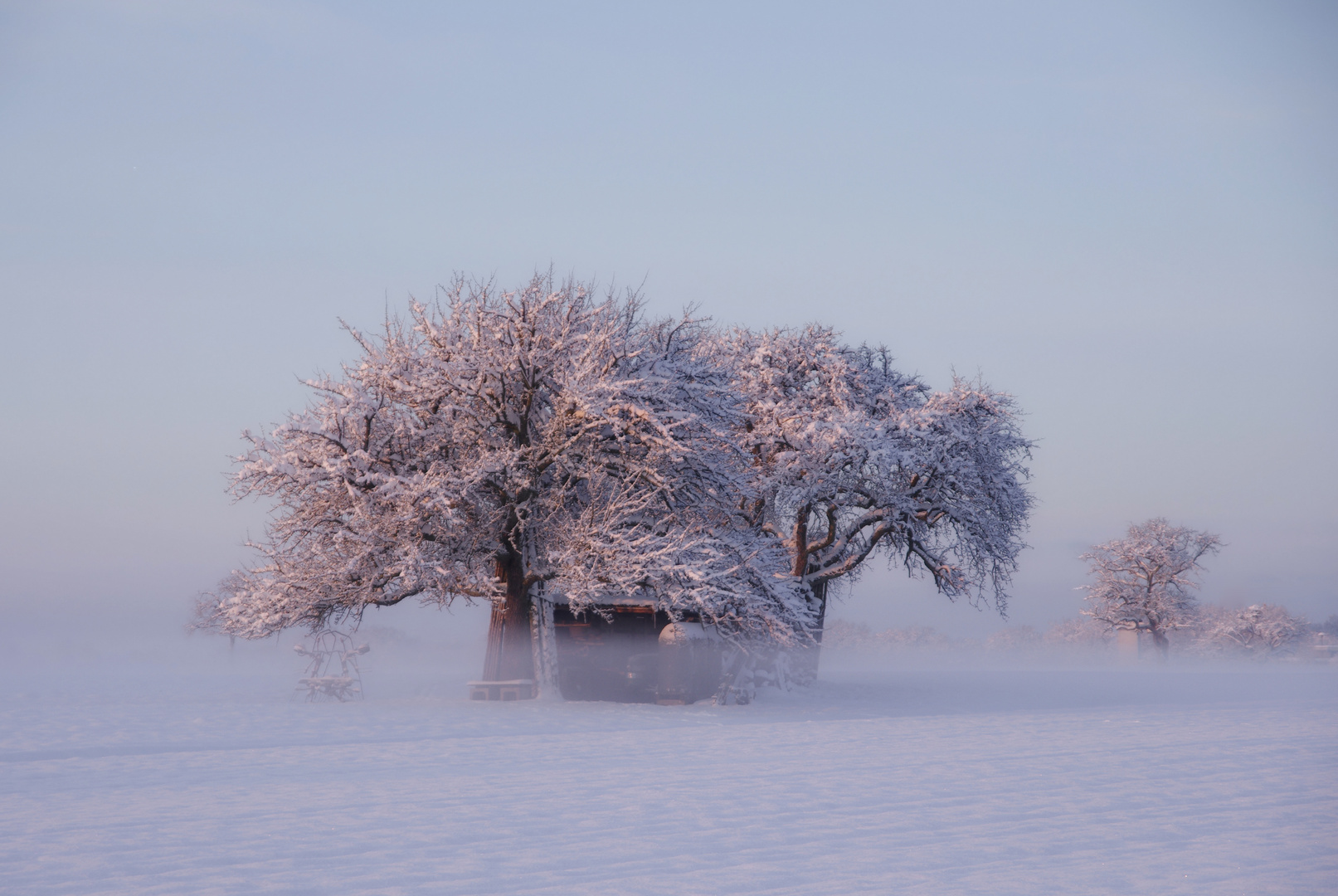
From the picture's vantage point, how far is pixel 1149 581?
60875 mm

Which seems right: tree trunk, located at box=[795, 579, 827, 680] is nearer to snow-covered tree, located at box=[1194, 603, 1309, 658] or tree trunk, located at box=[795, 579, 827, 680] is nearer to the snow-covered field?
the snow-covered field

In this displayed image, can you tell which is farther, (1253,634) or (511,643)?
(1253,634)

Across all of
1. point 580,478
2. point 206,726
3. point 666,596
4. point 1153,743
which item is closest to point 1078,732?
point 1153,743

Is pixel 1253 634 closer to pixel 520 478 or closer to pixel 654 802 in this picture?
pixel 520 478

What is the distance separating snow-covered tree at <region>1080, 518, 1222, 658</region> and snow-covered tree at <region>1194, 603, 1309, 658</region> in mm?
12172

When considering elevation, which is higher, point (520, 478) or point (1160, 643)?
point (520, 478)

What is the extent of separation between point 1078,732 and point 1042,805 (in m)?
8.54

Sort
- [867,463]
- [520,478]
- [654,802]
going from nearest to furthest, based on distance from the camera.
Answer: [654,802]
[520,478]
[867,463]

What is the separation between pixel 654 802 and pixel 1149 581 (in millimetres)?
58304

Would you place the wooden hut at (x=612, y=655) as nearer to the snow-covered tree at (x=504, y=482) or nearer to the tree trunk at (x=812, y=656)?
the snow-covered tree at (x=504, y=482)

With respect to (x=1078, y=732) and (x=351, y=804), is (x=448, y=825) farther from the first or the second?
(x=1078, y=732)

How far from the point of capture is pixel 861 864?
7641 millimetres

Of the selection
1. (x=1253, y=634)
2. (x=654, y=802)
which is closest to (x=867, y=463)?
(x=654, y=802)

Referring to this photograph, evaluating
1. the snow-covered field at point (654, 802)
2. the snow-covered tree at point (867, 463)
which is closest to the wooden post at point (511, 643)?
the snow-covered field at point (654, 802)
